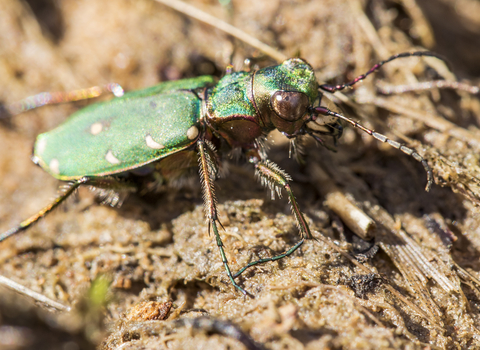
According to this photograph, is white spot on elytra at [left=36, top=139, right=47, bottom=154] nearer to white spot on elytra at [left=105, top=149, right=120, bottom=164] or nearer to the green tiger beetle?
the green tiger beetle

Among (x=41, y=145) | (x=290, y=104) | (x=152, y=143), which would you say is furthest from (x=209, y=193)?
(x=41, y=145)

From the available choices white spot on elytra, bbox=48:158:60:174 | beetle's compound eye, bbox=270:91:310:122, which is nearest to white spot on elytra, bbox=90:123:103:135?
white spot on elytra, bbox=48:158:60:174

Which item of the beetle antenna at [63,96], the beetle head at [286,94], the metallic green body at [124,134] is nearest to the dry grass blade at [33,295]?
the metallic green body at [124,134]

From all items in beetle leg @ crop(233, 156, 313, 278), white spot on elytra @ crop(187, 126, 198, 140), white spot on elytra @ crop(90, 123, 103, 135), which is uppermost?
white spot on elytra @ crop(90, 123, 103, 135)

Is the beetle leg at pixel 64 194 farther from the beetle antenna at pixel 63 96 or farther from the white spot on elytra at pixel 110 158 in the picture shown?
the beetle antenna at pixel 63 96

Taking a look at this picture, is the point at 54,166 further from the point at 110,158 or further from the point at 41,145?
the point at 110,158

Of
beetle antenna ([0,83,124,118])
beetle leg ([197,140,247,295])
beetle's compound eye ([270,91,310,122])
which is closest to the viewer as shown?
beetle leg ([197,140,247,295])
